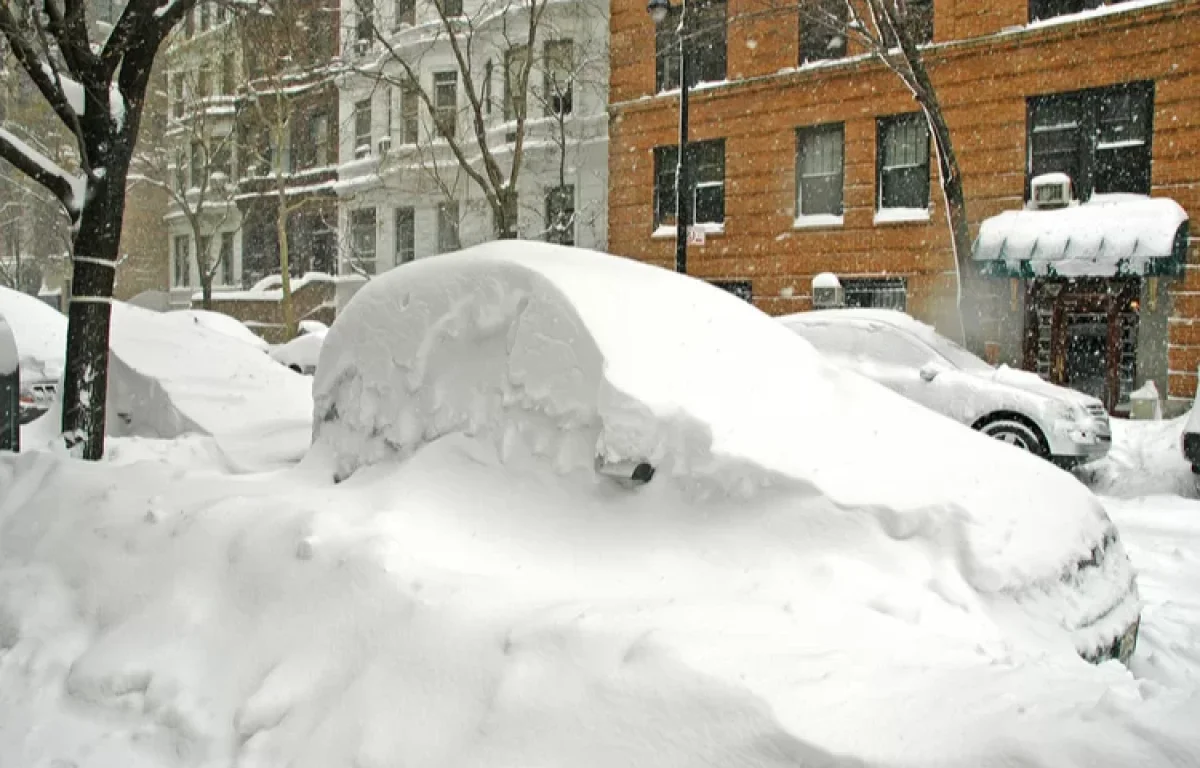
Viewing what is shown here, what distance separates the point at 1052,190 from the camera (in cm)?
1548

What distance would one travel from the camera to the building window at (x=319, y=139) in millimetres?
30389

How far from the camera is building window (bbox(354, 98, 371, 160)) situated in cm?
2809

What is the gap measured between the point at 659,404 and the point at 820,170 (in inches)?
674

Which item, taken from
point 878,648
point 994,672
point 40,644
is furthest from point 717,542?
point 40,644

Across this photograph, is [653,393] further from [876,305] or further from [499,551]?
[876,305]

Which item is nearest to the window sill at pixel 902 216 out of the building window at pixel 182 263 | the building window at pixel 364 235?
the building window at pixel 364 235

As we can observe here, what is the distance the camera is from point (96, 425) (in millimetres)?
6379

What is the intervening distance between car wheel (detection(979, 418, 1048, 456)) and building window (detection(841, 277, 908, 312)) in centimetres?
881

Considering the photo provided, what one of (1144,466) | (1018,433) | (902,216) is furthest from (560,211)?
(1144,466)

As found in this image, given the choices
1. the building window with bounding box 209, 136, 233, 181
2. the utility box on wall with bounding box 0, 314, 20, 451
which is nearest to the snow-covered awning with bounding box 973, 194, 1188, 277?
the utility box on wall with bounding box 0, 314, 20, 451

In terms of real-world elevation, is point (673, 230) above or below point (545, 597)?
above

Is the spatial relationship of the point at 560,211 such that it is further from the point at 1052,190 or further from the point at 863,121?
the point at 1052,190

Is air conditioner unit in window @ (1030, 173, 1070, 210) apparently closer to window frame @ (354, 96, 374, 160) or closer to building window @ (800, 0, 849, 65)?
building window @ (800, 0, 849, 65)

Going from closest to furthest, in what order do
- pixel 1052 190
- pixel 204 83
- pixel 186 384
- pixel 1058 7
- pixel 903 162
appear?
pixel 186 384 → pixel 1052 190 → pixel 1058 7 → pixel 903 162 → pixel 204 83
